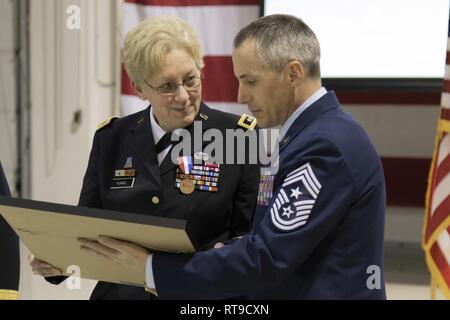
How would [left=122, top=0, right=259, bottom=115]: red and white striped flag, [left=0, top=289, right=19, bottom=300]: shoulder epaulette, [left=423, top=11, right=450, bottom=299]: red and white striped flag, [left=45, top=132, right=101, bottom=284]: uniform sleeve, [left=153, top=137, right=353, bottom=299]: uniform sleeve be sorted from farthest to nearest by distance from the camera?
[left=122, top=0, right=259, bottom=115]: red and white striped flag
[left=423, top=11, right=450, bottom=299]: red and white striped flag
[left=45, top=132, right=101, bottom=284]: uniform sleeve
[left=0, top=289, right=19, bottom=300]: shoulder epaulette
[left=153, top=137, right=353, bottom=299]: uniform sleeve

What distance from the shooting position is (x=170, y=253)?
48.1 inches

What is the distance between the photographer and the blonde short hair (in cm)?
148

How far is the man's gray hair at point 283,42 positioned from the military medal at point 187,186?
443mm

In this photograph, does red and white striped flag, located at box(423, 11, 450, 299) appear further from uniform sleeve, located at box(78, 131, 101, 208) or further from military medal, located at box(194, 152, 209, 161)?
uniform sleeve, located at box(78, 131, 101, 208)

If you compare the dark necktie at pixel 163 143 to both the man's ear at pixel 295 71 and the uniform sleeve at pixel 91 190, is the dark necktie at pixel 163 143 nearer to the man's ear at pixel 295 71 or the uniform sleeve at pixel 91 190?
the uniform sleeve at pixel 91 190

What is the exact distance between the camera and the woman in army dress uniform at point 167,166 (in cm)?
149

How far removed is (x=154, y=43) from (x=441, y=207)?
4.94 feet

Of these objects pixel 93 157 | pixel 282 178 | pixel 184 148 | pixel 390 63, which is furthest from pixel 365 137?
pixel 390 63

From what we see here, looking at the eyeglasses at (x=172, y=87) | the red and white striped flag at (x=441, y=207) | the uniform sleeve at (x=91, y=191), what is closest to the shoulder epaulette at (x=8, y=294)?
the uniform sleeve at (x=91, y=191)

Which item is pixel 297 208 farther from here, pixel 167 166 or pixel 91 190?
pixel 91 190

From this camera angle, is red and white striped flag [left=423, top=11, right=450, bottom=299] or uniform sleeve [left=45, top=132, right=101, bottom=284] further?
red and white striped flag [left=423, top=11, right=450, bottom=299]

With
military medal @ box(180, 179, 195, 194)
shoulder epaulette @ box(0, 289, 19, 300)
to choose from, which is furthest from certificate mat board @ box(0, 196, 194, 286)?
military medal @ box(180, 179, 195, 194)

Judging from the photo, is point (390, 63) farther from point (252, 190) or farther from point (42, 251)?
point (42, 251)

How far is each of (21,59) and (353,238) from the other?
2.42 metres
